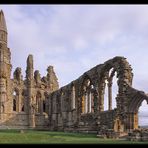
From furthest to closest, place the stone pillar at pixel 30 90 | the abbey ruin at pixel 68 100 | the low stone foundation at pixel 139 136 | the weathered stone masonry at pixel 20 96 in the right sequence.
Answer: the stone pillar at pixel 30 90 < the weathered stone masonry at pixel 20 96 < the abbey ruin at pixel 68 100 < the low stone foundation at pixel 139 136

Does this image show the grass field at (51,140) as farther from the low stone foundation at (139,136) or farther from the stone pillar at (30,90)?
the stone pillar at (30,90)

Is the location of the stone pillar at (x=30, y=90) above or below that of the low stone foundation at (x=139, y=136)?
above

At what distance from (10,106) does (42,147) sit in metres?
44.7

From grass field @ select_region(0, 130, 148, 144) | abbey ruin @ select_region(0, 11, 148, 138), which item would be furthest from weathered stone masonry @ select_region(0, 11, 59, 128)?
grass field @ select_region(0, 130, 148, 144)

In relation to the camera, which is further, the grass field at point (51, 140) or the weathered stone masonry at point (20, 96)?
the weathered stone masonry at point (20, 96)

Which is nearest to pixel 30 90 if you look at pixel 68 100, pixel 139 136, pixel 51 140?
pixel 68 100

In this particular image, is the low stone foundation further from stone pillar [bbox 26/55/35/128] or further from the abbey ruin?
stone pillar [bbox 26/55/35/128]

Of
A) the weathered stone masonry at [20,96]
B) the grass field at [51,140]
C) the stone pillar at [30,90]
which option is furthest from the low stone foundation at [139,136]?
the stone pillar at [30,90]

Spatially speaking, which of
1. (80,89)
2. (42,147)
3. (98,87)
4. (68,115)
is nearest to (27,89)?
(68,115)

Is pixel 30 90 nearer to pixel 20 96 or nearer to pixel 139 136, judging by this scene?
pixel 20 96

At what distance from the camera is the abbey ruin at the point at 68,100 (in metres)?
25.8

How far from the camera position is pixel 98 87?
31.5 meters

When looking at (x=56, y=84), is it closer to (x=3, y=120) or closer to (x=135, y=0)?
(x=3, y=120)

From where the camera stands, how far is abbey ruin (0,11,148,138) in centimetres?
2577
